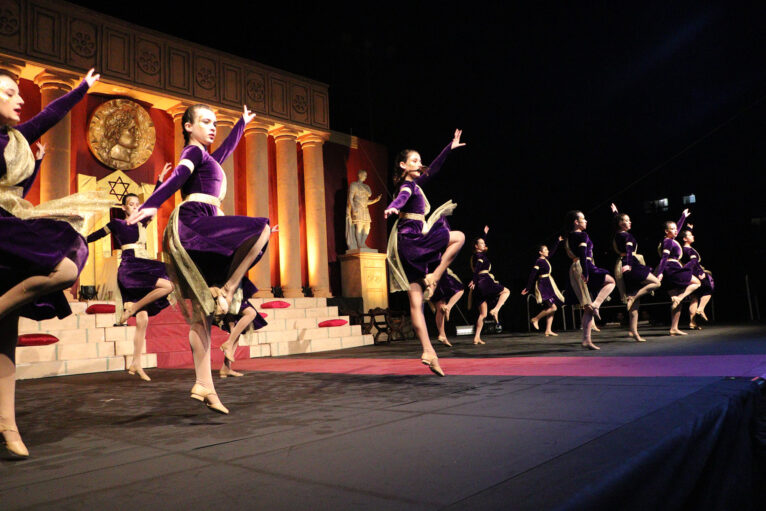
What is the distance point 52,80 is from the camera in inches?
394

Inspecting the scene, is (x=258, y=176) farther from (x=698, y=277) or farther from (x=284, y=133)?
(x=698, y=277)

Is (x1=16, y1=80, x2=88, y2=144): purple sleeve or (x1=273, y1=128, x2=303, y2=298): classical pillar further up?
(x1=273, y1=128, x2=303, y2=298): classical pillar

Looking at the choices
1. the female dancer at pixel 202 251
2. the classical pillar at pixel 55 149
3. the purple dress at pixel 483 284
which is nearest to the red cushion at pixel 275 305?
the purple dress at pixel 483 284

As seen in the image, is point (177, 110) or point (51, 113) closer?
point (51, 113)

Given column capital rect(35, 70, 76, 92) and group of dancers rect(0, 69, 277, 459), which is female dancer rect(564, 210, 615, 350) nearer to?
group of dancers rect(0, 69, 277, 459)

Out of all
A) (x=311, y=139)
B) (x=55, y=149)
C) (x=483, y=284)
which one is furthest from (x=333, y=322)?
(x=55, y=149)

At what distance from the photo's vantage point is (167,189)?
252 centimetres

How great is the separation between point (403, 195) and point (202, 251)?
1720 mm

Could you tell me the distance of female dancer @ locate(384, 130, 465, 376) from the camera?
3814mm

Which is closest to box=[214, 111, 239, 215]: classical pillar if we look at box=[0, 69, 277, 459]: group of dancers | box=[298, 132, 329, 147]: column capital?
box=[298, 132, 329, 147]: column capital

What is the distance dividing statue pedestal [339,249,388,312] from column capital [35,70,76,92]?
297 inches

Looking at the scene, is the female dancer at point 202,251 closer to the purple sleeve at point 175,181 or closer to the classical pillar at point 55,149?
the purple sleeve at point 175,181

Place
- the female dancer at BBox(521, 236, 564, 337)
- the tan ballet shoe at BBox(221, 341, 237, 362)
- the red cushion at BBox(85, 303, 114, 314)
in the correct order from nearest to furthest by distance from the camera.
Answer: the tan ballet shoe at BBox(221, 341, 237, 362) < the red cushion at BBox(85, 303, 114, 314) < the female dancer at BBox(521, 236, 564, 337)

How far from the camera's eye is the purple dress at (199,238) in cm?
254
